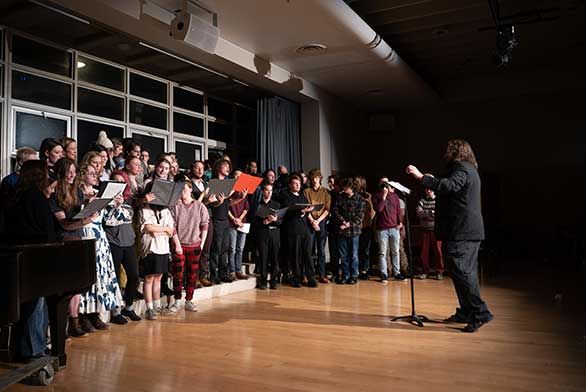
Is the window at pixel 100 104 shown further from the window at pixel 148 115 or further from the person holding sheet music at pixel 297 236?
the person holding sheet music at pixel 297 236

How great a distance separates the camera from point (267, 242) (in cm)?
549

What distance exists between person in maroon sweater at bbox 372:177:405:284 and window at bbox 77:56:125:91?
366 cm

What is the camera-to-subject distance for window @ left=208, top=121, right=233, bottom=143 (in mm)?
7450

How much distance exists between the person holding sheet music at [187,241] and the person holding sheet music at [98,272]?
0.66m

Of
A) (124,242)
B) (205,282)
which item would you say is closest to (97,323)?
(124,242)

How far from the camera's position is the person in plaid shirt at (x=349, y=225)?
585cm

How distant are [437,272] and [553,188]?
386 centimetres

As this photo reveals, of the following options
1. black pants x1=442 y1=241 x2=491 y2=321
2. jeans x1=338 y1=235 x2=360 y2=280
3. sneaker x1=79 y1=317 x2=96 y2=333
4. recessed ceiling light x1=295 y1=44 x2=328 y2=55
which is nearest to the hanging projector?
recessed ceiling light x1=295 y1=44 x2=328 y2=55

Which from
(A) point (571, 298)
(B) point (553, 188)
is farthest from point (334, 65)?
(B) point (553, 188)

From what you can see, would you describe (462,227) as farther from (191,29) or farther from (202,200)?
(191,29)

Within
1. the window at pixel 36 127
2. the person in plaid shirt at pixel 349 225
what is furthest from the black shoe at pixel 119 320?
the person in plaid shirt at pixel 349 225

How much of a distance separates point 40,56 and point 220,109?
10.2 feet

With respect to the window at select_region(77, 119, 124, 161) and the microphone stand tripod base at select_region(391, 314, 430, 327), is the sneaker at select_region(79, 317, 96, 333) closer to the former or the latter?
the microphone stand tripod base at select_region(391, 314, 430, 327)

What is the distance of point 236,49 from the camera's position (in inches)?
234
